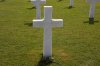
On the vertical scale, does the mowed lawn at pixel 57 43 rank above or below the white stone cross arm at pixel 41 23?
below

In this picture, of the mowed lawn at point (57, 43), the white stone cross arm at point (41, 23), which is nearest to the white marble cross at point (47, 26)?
the white stone cross arm at point (41, 23)

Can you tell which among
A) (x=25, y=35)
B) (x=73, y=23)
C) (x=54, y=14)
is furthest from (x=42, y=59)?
(x=54, y=14)

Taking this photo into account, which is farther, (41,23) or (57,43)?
(57,43)

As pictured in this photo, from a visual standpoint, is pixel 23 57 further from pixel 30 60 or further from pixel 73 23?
pixel 73 23

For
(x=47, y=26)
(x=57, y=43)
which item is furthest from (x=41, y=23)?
(x=57, y=43)

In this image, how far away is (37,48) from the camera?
25.3 feet

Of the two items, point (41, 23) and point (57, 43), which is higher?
point (41, 23)

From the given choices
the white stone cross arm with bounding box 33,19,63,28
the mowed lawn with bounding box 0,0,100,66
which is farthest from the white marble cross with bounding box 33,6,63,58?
the mowed lawn with bounding box 0,0,100,66

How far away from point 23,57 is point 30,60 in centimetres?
30

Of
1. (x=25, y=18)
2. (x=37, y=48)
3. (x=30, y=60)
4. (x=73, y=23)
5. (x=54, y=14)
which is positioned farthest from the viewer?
(x=54, y=14)

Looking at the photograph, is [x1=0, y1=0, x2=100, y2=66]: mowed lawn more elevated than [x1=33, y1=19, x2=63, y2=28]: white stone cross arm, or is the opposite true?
[x1=33, y1=19, x2=63, y2=28]: white stone cross arm

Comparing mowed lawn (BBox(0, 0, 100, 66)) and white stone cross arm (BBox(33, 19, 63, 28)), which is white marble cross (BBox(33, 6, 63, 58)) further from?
mowed lawn (BBox(0, 0, 100, 66))

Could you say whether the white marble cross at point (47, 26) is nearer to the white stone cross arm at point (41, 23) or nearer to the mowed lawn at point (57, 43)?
the white stone cross arm at point (41, 23)

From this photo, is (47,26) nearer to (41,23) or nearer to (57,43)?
(41,23)
